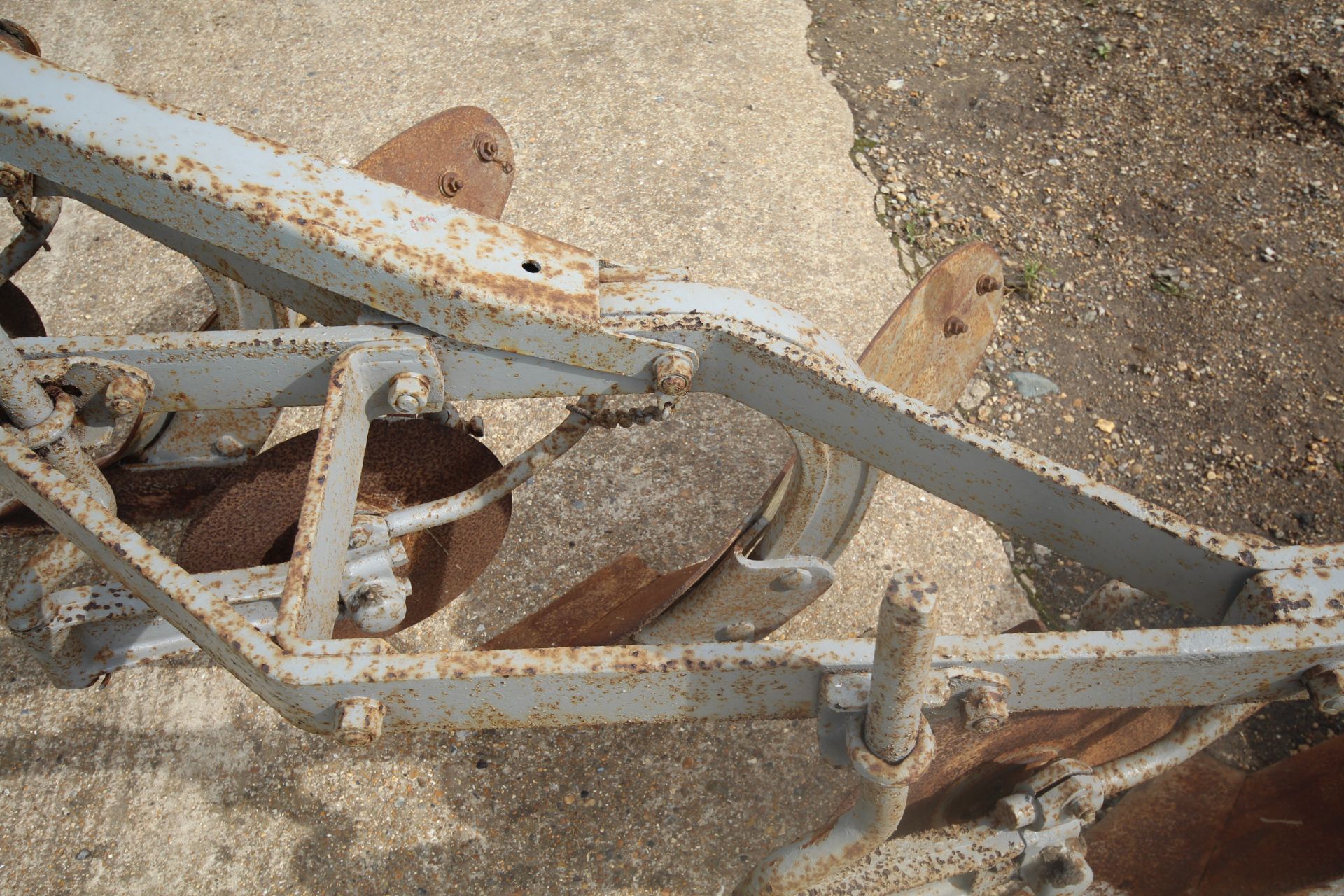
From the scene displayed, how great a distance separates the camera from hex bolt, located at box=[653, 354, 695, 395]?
166cm

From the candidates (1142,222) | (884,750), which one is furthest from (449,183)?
(1142,222)

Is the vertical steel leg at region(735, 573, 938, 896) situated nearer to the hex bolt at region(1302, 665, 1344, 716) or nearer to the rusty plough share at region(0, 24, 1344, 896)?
the rusty plough share at region(0, 24, 1344, 896)

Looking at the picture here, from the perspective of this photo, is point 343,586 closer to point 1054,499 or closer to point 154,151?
point 154,151

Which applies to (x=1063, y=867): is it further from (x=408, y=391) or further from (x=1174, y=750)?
(x=408, y=391)

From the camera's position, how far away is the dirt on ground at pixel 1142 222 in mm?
3062

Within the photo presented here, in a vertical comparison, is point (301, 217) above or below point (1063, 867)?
above

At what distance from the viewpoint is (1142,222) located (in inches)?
146

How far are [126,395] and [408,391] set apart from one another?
1.53ft

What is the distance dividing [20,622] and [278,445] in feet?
2.08

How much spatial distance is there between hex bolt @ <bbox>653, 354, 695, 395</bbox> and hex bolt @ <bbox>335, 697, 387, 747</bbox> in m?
0.71

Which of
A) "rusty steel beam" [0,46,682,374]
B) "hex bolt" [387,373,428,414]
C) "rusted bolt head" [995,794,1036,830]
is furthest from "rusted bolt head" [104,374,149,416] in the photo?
"rusted bolt head" [995,794,1036,830]

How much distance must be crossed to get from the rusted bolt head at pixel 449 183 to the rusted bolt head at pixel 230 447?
0.84 metres

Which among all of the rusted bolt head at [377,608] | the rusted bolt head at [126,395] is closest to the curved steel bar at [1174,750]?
the rusted bolt head at [377,608]

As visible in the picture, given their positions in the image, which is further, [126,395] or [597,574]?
[597,574]
